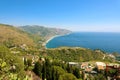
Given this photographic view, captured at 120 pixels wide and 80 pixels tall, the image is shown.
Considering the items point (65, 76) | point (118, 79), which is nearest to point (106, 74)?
point (118, 79)

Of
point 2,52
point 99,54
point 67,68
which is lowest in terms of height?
point 99,54

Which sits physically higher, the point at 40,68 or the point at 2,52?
the point at 2,52

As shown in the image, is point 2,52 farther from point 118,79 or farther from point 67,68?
point 118,79

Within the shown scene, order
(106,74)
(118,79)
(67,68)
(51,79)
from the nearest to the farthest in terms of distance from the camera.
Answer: (51,79) < (67,68) < (118,79) < (106,74)

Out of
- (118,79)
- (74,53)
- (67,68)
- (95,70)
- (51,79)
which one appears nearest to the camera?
(51,79)

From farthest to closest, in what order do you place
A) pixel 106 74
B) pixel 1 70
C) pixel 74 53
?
pixel 74 53 < pixel 106 74 < pixel 1 70

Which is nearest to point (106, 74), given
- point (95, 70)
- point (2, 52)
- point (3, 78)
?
point (95, 70)

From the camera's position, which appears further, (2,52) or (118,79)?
(118,79)

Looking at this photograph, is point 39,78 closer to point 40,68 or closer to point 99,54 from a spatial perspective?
point 40,68

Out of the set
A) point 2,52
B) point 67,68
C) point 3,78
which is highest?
point 3,78
